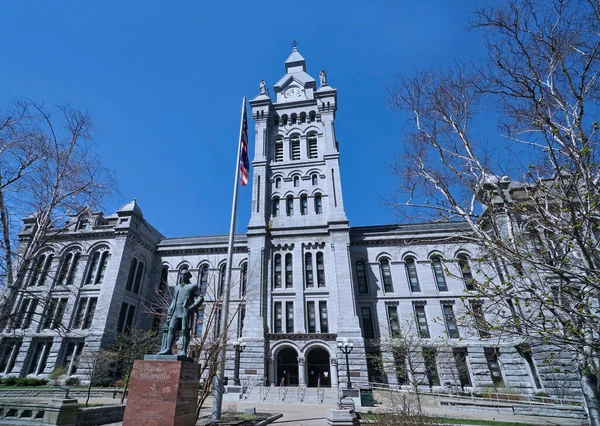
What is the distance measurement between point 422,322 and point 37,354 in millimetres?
33249

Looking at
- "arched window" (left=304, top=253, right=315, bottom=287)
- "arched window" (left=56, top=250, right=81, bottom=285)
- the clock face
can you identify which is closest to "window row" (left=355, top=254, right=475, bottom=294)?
"arched window" (left=304, top=253, right=315, bottom=287)

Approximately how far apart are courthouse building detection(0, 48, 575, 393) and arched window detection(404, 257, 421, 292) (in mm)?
93

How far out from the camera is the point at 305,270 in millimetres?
29203

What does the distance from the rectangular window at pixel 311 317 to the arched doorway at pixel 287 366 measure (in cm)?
242

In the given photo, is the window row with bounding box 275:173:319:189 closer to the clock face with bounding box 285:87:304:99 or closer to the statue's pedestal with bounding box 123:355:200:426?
the clock face with bounding box 285:87:304:99

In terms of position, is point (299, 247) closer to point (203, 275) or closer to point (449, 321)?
point (203, 275)

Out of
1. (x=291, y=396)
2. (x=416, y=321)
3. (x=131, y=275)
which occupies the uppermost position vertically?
(x=131, y=275)

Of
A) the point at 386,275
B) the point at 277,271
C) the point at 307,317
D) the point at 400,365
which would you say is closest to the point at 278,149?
the point at 277,271

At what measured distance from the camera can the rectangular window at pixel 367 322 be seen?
2677cm

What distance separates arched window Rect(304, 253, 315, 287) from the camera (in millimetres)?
28797

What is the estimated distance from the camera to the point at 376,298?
2789 cm

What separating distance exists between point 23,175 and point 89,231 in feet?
62.3

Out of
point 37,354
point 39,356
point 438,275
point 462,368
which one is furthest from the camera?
point 438,275

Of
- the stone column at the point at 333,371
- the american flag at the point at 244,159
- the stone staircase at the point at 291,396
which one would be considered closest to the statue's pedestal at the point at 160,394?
the american flag at the point at 244,159
